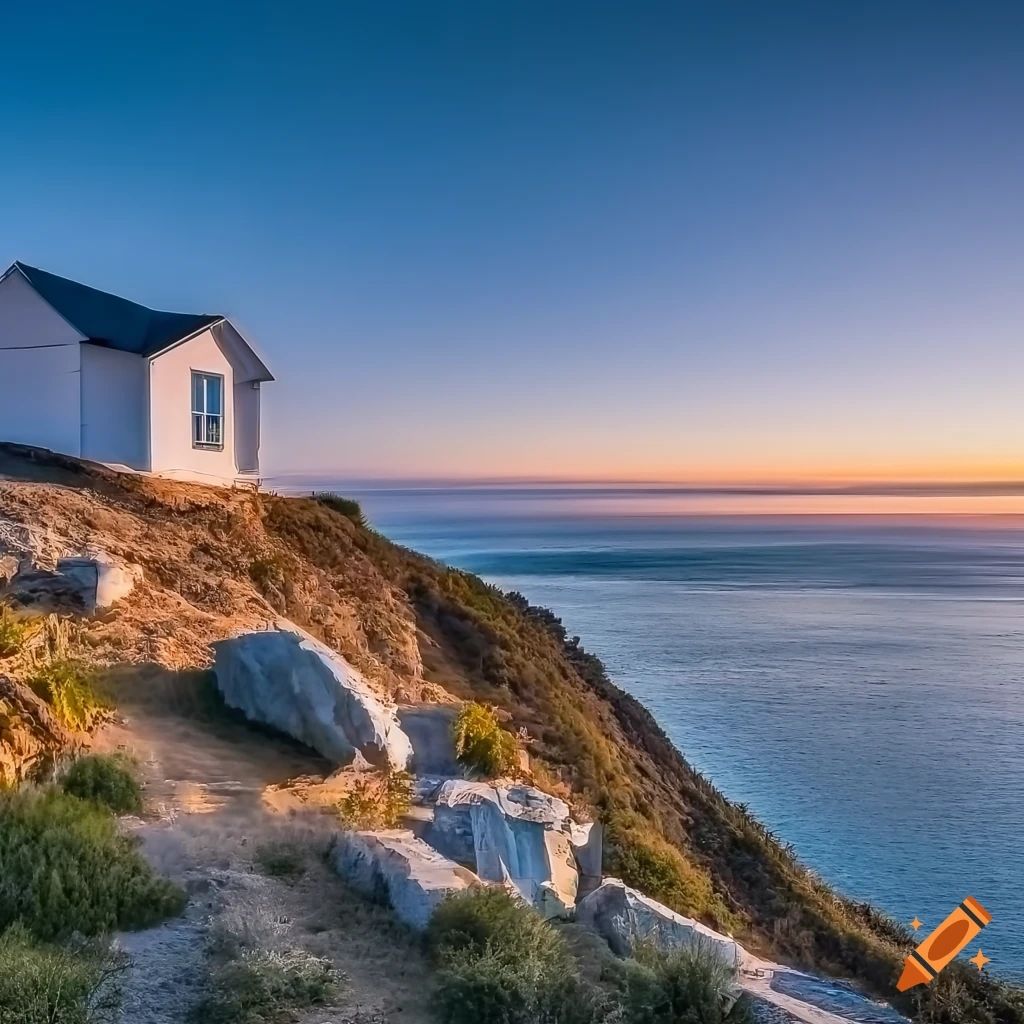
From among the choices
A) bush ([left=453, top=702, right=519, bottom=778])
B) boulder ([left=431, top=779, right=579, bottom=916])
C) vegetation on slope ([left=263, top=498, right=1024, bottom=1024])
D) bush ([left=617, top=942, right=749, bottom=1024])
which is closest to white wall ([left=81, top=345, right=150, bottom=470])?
vegetation on slope ([left=263, top=498, right=1024, bottom=1024])

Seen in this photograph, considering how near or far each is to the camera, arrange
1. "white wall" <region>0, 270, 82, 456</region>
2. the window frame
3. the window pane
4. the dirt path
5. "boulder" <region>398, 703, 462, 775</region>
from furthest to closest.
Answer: the window pane
the window frame
"white wall" <region>0, 270, 82, 456</region>
"boulder" <region>398, 703, 462, 775</region>
the dirt path

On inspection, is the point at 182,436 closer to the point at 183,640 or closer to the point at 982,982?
the point at 183,640

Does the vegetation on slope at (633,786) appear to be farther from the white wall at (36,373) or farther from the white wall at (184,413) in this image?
the white wall at (36,373)

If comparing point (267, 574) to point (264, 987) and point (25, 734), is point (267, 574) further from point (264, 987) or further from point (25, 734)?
point (264, 987)

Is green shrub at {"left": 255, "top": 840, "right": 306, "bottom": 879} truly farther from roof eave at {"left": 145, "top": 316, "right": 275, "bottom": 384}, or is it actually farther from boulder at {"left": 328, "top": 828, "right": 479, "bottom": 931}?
roof eave at {"left": 145, "top": 316, "right": 275, "bottom": 384}

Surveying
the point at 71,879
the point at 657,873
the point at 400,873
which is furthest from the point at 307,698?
the point at 657,873

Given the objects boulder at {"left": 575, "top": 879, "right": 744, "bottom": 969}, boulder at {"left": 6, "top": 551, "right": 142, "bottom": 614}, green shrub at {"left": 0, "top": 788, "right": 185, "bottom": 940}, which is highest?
boulder at {"left": 6, "top": 551, "right": 142, "bottom": 614}

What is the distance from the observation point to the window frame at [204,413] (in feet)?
69.5

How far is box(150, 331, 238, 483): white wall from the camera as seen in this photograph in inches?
783

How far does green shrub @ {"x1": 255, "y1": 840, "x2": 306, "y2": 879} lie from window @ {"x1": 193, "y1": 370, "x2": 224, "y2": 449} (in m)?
15.0

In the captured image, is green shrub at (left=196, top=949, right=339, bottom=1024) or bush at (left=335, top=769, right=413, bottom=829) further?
bush at (left=335, top=769, right=413, bottom=829)

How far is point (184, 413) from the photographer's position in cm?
2091

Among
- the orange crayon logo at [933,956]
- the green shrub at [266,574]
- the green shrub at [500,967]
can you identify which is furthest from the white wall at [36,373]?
the orange crayon logo at [933,956]

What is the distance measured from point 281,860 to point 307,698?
11.1ft
